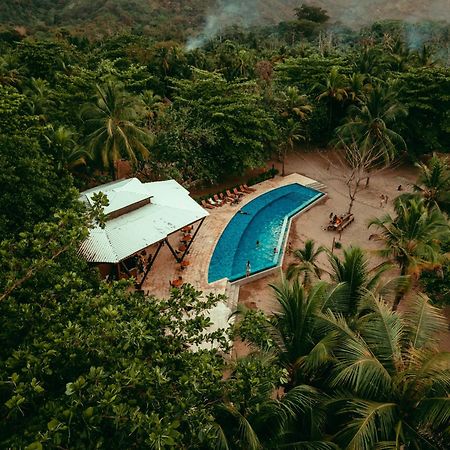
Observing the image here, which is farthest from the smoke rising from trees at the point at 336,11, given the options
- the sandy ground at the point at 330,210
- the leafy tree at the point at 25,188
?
the leafy tree at the point at 25,188

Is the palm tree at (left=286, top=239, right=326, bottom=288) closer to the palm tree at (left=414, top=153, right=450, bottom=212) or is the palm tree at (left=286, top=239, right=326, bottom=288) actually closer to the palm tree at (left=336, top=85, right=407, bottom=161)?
the palm tree at (left=414, top=153, right=450, bottom=212)

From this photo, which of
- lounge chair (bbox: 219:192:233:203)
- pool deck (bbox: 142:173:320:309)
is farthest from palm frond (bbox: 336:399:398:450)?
lounge chair (bbox: 219:192:233:203)

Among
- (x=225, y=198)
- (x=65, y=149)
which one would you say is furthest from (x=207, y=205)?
(x=65, y=149)

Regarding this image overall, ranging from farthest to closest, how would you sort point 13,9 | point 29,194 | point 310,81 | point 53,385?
point 13,9 → point 310,81 → point 29,194 → point 53,385

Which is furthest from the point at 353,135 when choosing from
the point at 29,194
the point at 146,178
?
the point at 29,194

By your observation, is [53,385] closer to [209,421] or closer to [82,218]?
[209,421]

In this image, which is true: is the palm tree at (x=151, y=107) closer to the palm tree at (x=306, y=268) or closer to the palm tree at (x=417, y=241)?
the palm tree at (x=306, y=268)
